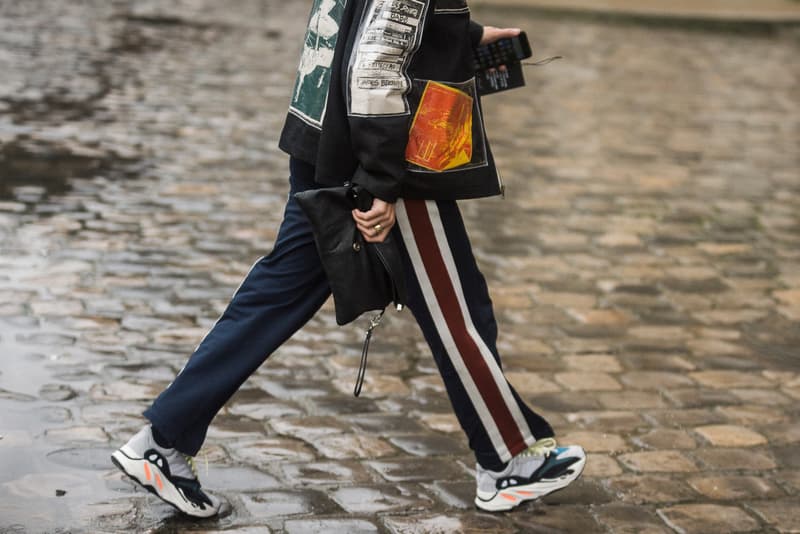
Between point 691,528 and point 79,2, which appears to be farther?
point 79,2

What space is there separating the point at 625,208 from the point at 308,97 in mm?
4679

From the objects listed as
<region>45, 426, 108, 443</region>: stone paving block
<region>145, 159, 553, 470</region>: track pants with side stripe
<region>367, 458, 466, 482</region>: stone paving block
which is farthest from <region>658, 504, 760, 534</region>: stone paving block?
<region>45, 426, 108, 443</region>: stone paving block

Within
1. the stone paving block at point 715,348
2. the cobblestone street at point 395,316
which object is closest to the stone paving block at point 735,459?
the cobblestone street at point 395,316

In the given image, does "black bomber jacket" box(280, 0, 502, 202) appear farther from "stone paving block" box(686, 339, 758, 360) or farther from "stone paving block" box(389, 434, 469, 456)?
"stone paving block" box(686, 339, 758, 360)

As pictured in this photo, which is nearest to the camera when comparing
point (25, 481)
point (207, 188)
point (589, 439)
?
point (25, 481)

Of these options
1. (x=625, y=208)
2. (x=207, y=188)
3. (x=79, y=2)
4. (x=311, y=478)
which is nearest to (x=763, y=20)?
(x=79, y=2)

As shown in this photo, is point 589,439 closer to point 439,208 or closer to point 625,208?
point 439,208

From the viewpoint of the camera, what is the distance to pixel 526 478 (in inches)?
154

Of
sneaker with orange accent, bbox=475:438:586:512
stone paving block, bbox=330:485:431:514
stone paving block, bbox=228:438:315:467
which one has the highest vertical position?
sneaker with orange accent, bbox=475:438:586:512

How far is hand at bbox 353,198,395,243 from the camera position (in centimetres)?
346

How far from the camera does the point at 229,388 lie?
367 cm

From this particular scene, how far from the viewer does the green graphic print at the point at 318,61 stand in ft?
11.4

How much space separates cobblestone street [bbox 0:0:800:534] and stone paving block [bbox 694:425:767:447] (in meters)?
0.02

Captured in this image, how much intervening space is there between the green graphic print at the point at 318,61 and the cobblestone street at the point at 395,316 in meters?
1.17
